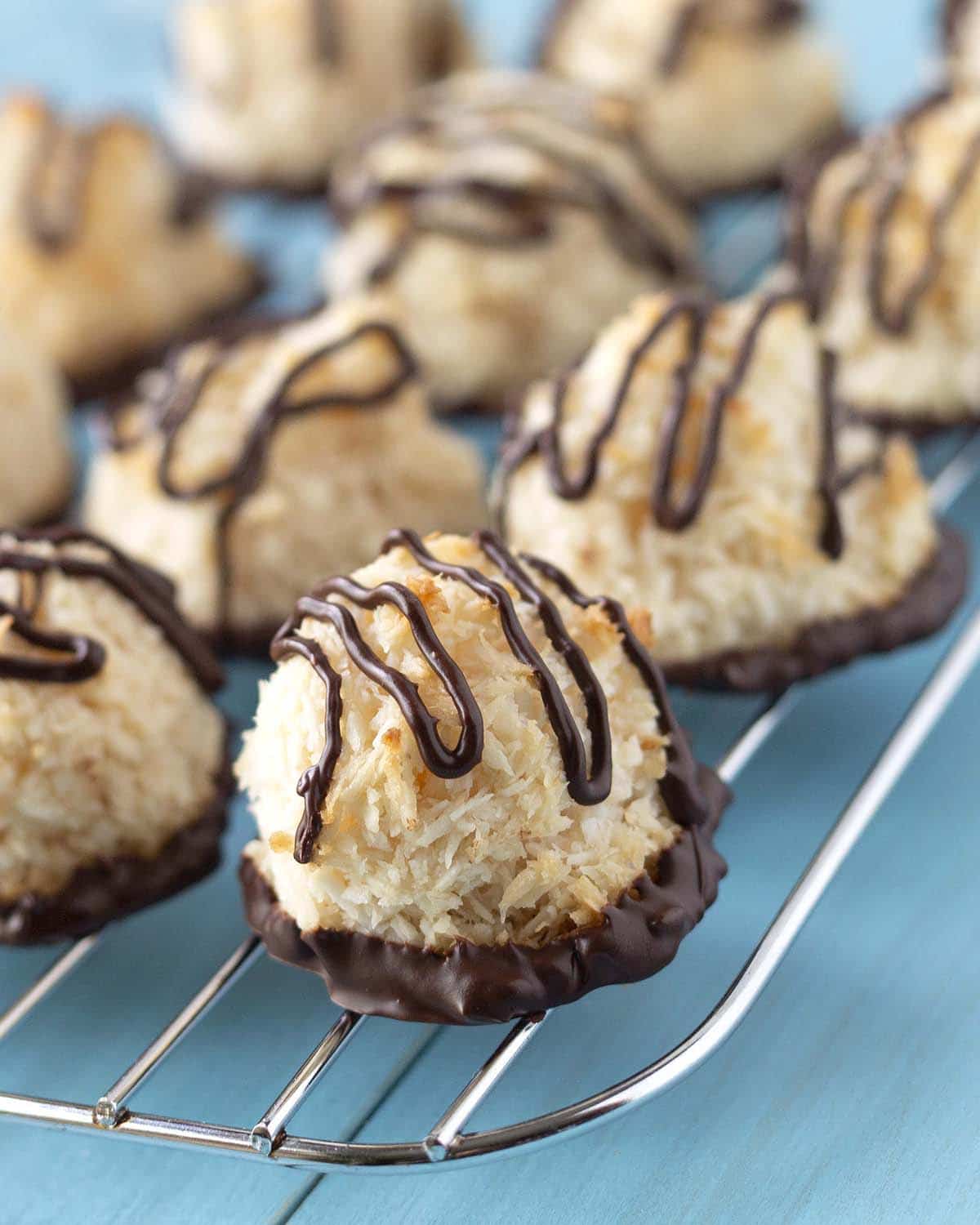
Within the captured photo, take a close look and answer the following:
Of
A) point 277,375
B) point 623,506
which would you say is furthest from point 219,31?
point 623,506

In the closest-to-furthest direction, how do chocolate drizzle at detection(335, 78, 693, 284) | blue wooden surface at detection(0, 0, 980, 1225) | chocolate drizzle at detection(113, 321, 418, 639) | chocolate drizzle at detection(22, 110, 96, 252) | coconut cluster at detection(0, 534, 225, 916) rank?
blue wooden surface at detection(0, 0, 980, 1225), coconut cluster at detection(0, 534, 225, 916), chocolate drizzle at detection(113, 321, 418, 639), chocolate drizzle at detection(335, 78, 693, 284), chocolate drizzle at detection(22, 110, 96, 252)

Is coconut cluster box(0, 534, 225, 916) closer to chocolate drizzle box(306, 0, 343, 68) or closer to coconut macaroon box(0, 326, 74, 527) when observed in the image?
coconut macaroon box(0, 326, 74, 527)

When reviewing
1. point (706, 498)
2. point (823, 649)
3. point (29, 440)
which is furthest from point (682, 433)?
point (29, 440)

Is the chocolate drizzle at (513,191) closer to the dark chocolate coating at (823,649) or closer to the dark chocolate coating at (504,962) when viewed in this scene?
the dark chocolate coating at (823,649)

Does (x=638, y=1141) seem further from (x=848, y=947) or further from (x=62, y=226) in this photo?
(x=62, y=226)

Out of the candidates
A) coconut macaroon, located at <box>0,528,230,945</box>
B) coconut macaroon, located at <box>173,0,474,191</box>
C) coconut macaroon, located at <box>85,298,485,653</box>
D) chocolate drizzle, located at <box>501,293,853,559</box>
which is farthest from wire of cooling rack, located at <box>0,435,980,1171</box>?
coconut macaroon, located at <box>173,0,474,191</box>

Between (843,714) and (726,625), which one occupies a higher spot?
(726,625)
